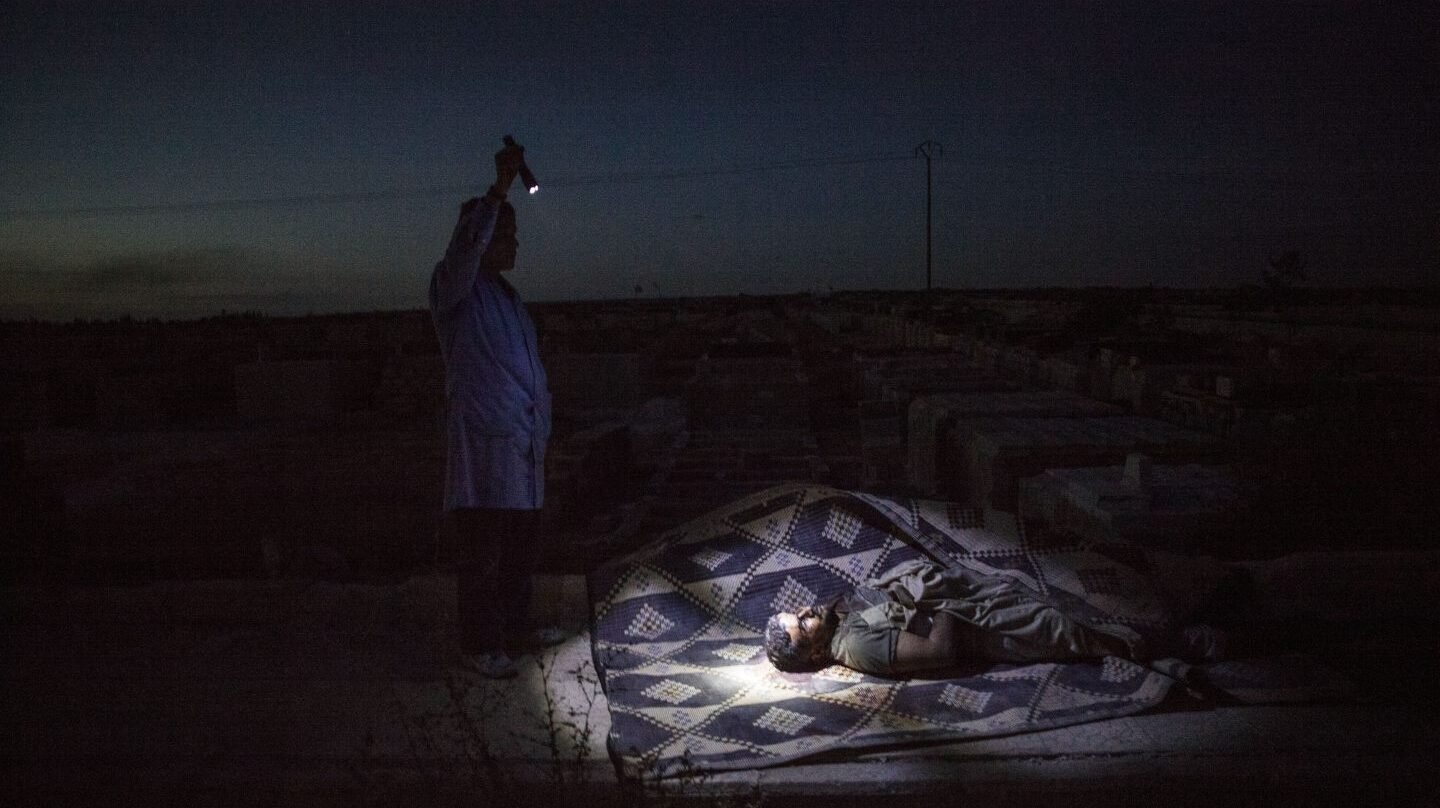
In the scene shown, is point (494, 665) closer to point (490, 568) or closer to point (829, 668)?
point (490, 568)

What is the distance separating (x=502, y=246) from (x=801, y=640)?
1761 mm

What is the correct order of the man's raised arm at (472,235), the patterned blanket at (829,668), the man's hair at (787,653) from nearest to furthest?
the patterned blanket at (829,668), the man's raised arm at (472,235), the man's hair at (787,653)

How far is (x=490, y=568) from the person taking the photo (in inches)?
134

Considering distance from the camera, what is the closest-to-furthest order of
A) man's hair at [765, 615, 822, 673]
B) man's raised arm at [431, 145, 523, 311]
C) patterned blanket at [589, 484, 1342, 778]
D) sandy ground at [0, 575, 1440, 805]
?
sandy ground at [0, 575, 1440, 805] → patterned blanket at [589, 484, 1342, 778] → man's raised arm at [431, 145, 523, 311] → man's hair at [765, 615, 822, 673]

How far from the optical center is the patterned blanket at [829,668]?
9.12ft

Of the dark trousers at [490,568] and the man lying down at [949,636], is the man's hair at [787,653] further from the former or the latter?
the dark trousers at [490,568]

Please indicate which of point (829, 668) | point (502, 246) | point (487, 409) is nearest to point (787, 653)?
point (829, 668)

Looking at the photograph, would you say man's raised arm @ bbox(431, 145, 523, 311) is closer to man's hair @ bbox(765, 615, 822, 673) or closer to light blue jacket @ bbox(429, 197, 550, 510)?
light blue jacket @ bbox(429, 197, 550, 510)

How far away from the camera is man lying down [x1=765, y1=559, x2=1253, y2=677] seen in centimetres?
322

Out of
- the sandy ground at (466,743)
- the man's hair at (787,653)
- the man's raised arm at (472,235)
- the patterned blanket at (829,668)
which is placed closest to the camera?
the sandy ground at (466,743)

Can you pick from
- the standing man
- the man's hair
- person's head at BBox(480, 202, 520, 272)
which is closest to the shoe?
the standing man

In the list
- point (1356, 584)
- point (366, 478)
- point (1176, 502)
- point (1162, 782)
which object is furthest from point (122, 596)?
point (366, 478)

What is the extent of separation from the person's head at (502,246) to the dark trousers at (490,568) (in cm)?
88

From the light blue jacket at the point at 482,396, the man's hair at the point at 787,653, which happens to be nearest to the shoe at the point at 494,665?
the light blue jacket at the point at 482,396
